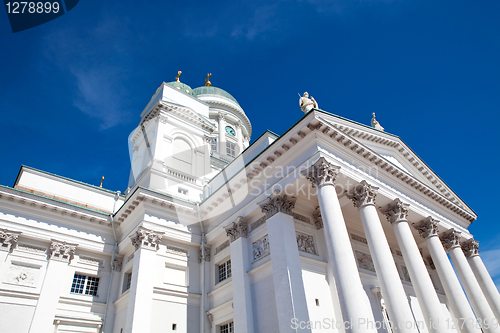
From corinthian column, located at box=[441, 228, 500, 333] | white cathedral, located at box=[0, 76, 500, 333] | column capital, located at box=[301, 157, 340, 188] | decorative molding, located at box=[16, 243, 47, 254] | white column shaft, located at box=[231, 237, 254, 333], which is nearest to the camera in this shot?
white cathedral, located at box=[0, 76, 500, 333]

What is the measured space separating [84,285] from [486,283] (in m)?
21.2

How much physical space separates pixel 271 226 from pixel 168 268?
19.6 ft

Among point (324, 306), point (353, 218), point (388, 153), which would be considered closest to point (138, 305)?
point (324, 306)

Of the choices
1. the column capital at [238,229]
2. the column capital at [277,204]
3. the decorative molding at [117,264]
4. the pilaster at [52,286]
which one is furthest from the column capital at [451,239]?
the pilaster at [52,286]

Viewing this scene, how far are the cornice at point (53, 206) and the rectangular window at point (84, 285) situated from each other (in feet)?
9.01

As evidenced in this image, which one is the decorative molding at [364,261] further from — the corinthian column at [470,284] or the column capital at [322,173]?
the corinthian column at [470,284]

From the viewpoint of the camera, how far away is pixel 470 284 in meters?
17.0

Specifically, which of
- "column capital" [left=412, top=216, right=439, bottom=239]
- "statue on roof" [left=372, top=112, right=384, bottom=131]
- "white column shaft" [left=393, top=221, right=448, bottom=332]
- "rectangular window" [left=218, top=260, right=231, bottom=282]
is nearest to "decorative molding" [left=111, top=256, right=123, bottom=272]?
"rectangular window" [left=218, top=260, right=231, bottom=282]

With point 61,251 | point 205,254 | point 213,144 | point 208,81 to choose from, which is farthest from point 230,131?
point 61,251

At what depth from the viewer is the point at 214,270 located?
1647 centimetres

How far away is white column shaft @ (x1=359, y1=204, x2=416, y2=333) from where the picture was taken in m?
10.4

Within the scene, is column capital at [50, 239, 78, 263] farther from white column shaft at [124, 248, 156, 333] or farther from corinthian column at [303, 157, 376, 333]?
corinthian column at [303, 157, 376, 333]

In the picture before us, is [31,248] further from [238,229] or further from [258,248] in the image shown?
[258,248]

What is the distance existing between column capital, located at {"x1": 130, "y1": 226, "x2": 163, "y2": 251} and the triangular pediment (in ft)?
29.9
